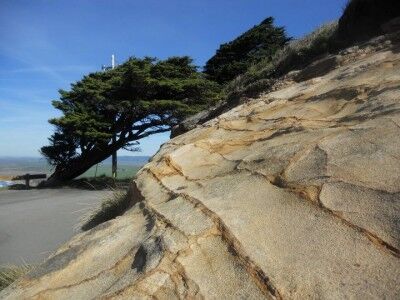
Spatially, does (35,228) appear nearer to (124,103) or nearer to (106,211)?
(106,211)

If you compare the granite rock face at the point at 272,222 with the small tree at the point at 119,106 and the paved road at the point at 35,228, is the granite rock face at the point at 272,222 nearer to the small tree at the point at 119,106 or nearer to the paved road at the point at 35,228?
the paved road at the point at 35,228

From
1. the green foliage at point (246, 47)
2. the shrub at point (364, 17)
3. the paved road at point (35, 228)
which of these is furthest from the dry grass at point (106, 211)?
the green foliage at point (246, 47)

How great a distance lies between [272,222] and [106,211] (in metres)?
3.92

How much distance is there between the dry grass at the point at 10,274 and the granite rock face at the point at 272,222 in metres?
1.47

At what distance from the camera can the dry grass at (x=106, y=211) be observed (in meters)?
6.08

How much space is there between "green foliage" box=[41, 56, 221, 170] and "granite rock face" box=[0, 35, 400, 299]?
14.1 metres

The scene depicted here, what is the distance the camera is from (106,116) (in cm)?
2048

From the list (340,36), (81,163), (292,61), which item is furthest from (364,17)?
(81,163)

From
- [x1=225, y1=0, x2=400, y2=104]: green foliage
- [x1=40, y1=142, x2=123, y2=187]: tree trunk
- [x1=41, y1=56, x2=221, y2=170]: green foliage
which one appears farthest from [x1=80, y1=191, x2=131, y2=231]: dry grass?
[x1=40, y1=142, x2=123, y2=187]: tree trunk

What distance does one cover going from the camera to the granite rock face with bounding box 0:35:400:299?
250 centimetres

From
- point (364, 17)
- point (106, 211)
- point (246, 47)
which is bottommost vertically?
point (106, 211)

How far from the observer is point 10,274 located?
5145 mm

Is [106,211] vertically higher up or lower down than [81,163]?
lower down

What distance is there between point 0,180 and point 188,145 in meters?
17.4
